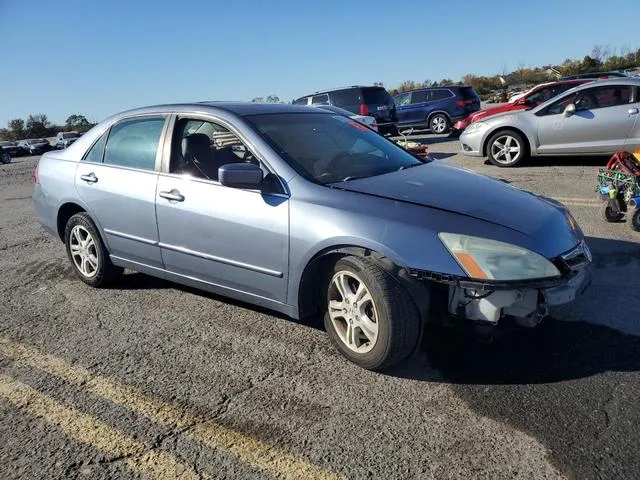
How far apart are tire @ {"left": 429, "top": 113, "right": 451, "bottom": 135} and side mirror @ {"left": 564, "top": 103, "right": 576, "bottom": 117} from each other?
9253 millimetres

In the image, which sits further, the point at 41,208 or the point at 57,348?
the point at 41,208

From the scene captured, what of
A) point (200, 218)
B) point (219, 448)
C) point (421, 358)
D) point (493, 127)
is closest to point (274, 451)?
point (219, 448)

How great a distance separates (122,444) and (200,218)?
155 cm

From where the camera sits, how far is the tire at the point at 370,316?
2777 mm

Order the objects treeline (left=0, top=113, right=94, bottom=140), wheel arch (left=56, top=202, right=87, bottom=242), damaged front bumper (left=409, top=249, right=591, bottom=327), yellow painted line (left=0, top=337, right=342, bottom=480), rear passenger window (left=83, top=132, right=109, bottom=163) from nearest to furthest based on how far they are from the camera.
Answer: yellow painted line (left=0, top=337, right=342, bottom=480), damaged front bumper (left=409, top=249, right=591, bottom=327), rear passenger window (left=83, top=132, right=109, bottom=163), wheel arch (left=56, top=202, right=87, bottom=242), treeline (left=0, top=113, right=94, bottom=140)

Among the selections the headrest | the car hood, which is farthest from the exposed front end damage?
the headrest

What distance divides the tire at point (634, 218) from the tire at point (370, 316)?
360cm

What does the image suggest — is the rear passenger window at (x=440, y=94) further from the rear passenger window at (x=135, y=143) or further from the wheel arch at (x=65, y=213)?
the wheel arch at (x=65, y=213)

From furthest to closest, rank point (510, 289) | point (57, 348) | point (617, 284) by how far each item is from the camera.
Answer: point (617, 284)
point (57, 348)
point (510, 289)

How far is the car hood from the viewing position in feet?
9.50

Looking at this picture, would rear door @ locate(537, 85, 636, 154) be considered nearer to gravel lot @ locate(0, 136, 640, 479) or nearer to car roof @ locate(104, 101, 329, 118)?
gravel lot @ locate(0, 136, 640, 479)

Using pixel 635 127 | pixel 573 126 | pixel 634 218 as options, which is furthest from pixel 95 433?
pixel 635 127

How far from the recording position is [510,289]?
8.75 feet

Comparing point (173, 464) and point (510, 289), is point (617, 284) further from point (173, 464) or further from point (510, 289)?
point (173, 464)
